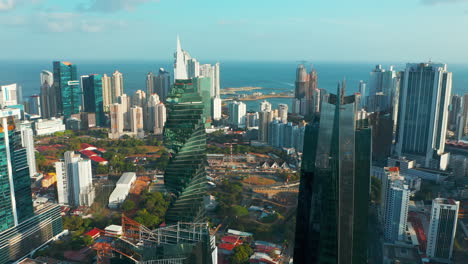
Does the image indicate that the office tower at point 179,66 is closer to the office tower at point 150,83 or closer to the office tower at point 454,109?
the office tower at point 454,109

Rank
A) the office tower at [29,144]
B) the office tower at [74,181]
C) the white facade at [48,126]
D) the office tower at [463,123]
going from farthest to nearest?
the white facade at [48,126] < the office tower at [463,123] < the office tower at [29,144] < the office tower at [74,181]

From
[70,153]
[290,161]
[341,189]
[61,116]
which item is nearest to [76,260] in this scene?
[70,153]

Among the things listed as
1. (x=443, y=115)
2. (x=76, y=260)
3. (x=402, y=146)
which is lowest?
(x=76, y=260)

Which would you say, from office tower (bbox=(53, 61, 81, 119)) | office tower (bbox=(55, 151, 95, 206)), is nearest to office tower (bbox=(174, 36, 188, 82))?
office tower (bbox=(55, 151, 95, 206))

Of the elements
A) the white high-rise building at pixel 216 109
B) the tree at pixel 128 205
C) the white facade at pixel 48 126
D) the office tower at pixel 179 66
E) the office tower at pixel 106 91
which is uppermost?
the office tower at pixel 179 66

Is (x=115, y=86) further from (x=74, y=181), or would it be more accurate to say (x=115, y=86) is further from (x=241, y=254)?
(x=241, y=254)

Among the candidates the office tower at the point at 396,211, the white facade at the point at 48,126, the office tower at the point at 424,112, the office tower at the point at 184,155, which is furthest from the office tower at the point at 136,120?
the office tower at the point at 396,211

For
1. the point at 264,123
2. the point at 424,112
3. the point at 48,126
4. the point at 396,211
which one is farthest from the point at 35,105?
the point at 396,211

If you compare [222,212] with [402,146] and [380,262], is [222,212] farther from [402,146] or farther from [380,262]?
[402,146]
